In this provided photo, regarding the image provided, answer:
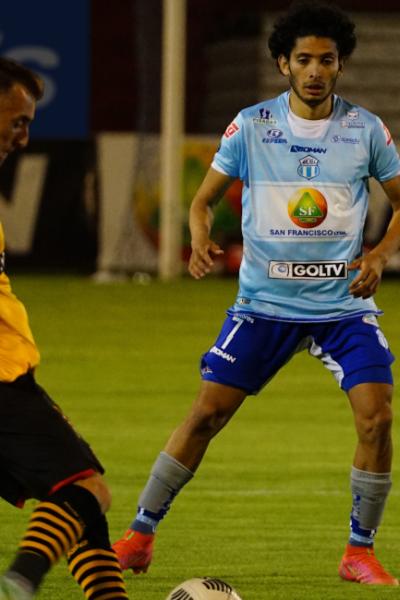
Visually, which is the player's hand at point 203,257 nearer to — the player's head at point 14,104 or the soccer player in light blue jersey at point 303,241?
the soccer player in light blue jersey at point 303,241

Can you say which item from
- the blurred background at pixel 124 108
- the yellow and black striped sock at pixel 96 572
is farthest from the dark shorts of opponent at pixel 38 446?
the blurred background at pixel 124 108

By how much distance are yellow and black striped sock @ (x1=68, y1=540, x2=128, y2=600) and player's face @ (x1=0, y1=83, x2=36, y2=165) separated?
3.89 ft

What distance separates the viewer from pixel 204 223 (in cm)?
680

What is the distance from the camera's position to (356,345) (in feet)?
22.1

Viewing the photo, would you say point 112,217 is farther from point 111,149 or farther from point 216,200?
point 216,200

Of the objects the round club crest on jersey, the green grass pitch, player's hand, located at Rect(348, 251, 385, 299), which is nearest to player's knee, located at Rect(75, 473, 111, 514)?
the green grass pitch

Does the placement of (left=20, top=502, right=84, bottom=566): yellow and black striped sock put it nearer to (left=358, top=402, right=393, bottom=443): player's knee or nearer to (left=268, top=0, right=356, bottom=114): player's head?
(left=358, top=402, right=393, bottom=443): player's knee

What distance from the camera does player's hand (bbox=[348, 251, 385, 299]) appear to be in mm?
6469

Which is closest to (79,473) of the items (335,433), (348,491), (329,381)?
(348,491)

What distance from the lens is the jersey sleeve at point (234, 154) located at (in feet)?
22.5

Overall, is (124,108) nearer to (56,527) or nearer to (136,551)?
(136,551)

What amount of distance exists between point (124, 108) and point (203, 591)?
23014 millimetres

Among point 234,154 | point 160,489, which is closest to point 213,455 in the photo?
point 160,489

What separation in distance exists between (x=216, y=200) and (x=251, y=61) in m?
20.6
